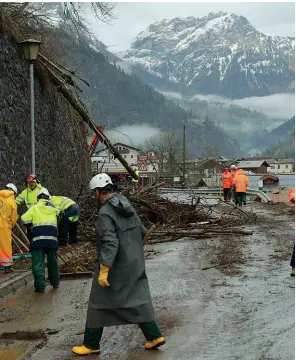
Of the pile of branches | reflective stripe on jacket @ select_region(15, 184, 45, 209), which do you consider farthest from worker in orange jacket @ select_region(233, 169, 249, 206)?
reflective stripe on jacket @ select_region(15, 184, 45, 209)

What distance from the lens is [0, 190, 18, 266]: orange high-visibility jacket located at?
10.9 metres

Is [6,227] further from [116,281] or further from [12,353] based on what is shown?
[116,281]

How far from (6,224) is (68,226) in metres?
1.11

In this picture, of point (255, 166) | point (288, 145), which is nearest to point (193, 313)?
point (288, 145)

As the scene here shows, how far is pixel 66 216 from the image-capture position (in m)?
10.6

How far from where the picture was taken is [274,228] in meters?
17.2

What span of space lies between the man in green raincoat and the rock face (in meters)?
7.96

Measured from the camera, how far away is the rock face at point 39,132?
14414mm

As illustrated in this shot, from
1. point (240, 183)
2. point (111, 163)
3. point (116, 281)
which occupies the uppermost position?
point (116, 281)

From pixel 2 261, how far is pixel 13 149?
→ 436 centimetres

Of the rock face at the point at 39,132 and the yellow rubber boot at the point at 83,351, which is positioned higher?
the rock face at the point at 39,132

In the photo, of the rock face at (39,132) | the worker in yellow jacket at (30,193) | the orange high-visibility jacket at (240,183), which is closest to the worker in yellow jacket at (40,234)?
the worker in yellow jacket at (30,193)

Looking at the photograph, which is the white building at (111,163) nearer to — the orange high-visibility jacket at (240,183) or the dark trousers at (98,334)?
the orange high-visibility jacket at (240,183)

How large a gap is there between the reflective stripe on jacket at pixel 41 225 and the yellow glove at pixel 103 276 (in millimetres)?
3779
